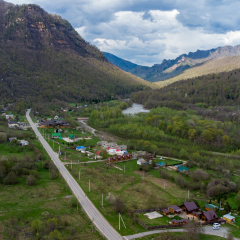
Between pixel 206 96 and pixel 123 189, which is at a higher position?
pixel 206 96

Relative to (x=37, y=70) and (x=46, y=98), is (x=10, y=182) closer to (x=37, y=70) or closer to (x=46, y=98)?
(x=46, y=98)

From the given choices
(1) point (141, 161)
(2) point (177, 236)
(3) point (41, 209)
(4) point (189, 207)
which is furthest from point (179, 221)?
(1) point (141, 161)

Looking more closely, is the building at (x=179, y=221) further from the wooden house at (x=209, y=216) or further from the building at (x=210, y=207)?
the building at (x=210, y=207)

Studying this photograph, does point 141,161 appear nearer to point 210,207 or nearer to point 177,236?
point 210,207

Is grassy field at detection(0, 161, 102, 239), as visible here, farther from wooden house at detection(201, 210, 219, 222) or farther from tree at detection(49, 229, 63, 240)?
wooden house at detection(201, 210, 219, 222)

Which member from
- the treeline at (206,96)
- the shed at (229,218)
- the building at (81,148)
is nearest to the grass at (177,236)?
the shed at (229,218)

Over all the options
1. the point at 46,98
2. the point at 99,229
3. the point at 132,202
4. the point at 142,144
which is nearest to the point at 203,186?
the point at 132,202
